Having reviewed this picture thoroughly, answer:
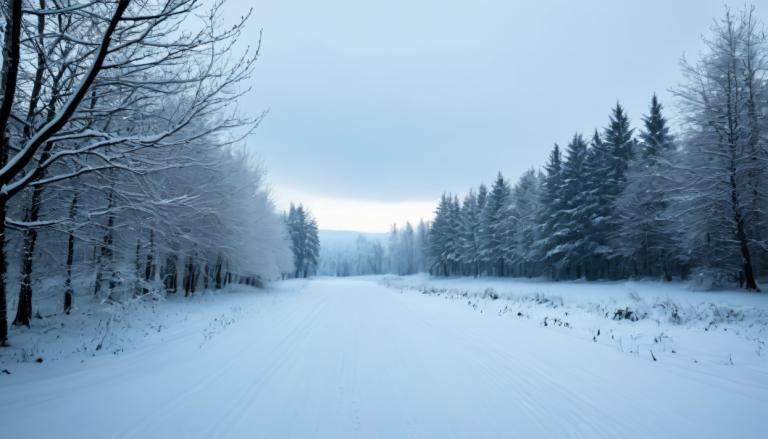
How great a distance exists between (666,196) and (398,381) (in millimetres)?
23162

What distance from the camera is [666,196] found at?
20.0 m

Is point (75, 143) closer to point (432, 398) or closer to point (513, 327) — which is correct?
point (432, 398)

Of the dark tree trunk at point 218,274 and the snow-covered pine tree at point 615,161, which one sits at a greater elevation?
the snow-covered pine tree at point 615,161

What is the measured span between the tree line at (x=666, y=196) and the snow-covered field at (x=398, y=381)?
8.82 m

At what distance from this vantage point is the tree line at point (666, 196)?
14.6 m

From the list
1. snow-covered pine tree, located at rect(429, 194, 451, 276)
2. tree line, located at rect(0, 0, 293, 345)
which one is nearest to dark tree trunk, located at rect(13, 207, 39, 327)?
tree line, located at rect(0, 0, 293, 345)

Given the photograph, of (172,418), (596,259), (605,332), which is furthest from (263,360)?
(596,259)

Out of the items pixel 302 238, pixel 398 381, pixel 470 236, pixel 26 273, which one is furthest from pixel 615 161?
pixel 302 238

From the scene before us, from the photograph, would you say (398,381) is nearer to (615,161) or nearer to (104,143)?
(104,143)

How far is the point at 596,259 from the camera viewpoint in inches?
1164

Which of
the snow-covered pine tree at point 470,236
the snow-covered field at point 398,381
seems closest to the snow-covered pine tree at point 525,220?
the snow-covered pine tree at point 470,236

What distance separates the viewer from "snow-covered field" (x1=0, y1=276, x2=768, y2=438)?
3.52 metres

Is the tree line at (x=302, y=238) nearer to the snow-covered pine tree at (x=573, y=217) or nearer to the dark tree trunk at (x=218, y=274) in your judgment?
the dark tree trunk at (x=218, y=274)

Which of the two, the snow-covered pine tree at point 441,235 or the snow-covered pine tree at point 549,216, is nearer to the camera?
the snow-covered pine tree at point 549,216
